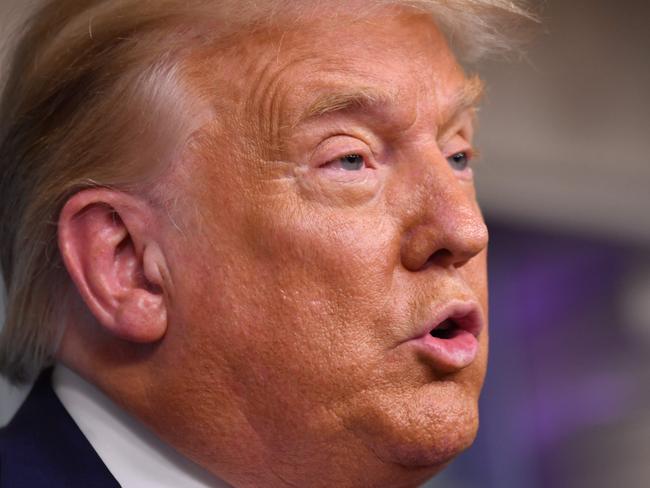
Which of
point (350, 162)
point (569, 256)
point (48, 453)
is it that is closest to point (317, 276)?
point (350, 162)

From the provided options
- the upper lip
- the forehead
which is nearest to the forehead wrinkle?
the forehead

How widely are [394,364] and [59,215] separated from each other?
0.51 metres

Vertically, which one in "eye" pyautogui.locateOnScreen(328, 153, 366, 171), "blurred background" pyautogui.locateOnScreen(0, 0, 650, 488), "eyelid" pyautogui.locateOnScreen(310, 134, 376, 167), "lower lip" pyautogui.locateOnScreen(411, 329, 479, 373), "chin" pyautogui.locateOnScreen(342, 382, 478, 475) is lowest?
"blurred background" pyautogui.locateOnScreen(0, 0, 650, 488)

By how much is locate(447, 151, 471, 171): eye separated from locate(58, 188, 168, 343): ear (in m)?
0.46

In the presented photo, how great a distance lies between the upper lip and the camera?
1.41 metres

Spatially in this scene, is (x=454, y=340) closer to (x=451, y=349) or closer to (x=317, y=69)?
(x=451, y=349)

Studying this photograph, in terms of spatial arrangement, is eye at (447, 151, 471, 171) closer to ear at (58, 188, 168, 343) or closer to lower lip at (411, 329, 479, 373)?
lower lip at (411, 329, 479, 373)

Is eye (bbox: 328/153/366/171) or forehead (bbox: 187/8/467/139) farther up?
forehead (bbox: 187/8/467/139)

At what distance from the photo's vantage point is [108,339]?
1494 mm

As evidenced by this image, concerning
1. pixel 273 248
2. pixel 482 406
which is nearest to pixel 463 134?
pixel 273 248

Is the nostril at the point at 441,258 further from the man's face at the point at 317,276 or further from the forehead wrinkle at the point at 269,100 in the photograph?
the forehead wrinkle at the point at 269,100

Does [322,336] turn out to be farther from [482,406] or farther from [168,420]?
[482,406]

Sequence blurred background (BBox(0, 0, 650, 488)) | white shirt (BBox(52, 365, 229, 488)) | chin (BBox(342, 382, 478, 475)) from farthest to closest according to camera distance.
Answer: blurred background (BBox(0, 0, 650, 488)) → white shirt (BBox(52, 365, 229, 488)) → chin (BBox(342, 382, 478, 475))

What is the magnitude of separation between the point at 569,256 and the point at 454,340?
2439mm
